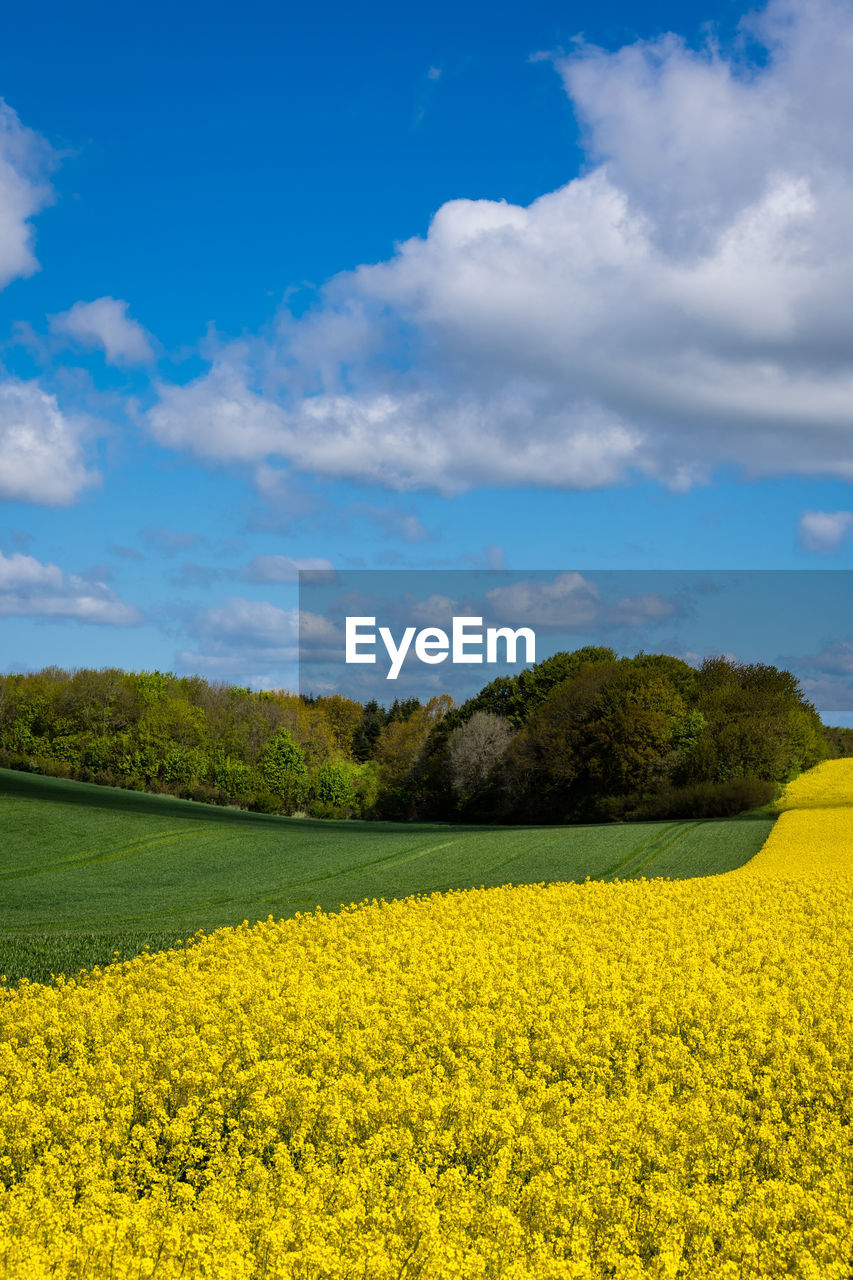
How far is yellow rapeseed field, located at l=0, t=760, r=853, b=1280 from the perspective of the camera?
17.7 feet

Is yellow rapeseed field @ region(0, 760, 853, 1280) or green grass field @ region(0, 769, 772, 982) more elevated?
yellow rapeseed field @ region(0, 760, 853, 1280)

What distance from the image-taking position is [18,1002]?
33.0 ft

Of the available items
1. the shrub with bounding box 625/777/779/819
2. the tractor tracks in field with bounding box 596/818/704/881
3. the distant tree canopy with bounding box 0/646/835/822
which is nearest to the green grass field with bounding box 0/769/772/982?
the tractor tracks in field with bounding box 596/818/704/881

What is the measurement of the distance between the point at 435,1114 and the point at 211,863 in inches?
943

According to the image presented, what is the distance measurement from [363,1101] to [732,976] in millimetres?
5760

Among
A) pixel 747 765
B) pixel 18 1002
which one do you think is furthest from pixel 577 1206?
pixel 747 765

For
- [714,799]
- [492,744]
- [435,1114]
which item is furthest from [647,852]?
[492,744]

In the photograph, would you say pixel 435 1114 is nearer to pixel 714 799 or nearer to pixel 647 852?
pixel 647 852

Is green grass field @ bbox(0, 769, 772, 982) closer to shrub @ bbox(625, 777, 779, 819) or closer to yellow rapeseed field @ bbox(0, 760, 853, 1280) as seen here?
yellow rapeseed field @ bbox(0, 760, 853, 1280)

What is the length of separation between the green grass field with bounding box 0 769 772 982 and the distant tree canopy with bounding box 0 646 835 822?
11.2 meters

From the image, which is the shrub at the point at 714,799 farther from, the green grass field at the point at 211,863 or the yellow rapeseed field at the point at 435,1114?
the yellow rapeseed field at the point at 435,1114

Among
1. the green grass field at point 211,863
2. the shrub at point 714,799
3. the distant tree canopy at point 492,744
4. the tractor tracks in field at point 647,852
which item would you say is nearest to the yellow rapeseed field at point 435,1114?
the green grass field at point 211,863

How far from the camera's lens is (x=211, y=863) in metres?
29.8

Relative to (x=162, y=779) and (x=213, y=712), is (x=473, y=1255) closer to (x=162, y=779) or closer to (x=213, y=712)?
(x=162, y=779)
